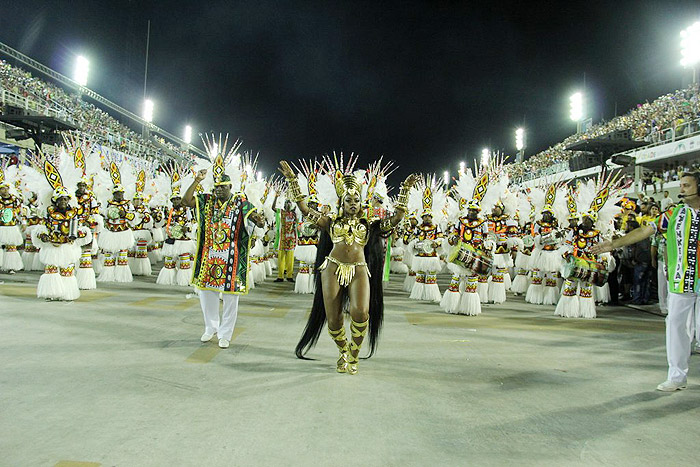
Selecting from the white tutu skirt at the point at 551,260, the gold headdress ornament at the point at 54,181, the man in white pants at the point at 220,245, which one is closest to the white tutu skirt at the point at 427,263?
the white tutu skirt at the point at 551,260

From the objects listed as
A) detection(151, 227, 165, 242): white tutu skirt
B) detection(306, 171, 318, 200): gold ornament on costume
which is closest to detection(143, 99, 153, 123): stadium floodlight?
detection(151, 227, 165, 242): white tutu skirt

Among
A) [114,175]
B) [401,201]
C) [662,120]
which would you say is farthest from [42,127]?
[662,120]

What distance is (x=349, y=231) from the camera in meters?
4.96

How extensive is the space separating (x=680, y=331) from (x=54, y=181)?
27.9 ft

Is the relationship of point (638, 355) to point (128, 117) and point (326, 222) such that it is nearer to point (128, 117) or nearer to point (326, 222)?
point (326, 222)

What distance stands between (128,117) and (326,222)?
40.3 meters

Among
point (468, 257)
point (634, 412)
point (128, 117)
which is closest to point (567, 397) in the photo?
point (634, 412)

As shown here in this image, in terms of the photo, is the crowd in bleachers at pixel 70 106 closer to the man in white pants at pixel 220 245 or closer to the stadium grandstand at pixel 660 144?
the man in white pants at pixel 220 245

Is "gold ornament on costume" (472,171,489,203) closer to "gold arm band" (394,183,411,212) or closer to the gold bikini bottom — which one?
"gold arm band" (394,183,411,212)

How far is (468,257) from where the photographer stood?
8727mm

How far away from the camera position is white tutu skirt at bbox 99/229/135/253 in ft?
35.2

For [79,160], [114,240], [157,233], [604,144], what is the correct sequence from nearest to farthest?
1. [79,160]
2. [114,240]
3. [157,233]
4. [604,144]

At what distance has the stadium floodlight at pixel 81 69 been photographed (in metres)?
36.3

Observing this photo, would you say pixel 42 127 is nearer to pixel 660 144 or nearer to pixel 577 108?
pixel 660 144
